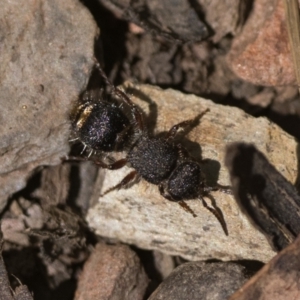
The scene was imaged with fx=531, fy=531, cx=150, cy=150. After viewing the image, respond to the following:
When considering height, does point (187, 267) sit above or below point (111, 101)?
below

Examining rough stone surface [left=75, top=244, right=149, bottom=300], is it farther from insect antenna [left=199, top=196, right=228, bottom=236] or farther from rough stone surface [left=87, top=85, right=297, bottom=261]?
insect antenna [left=199, top=196, right=228, bottom=236]

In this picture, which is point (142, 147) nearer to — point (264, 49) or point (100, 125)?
point (100, 125)

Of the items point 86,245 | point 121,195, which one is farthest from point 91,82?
point 86,245

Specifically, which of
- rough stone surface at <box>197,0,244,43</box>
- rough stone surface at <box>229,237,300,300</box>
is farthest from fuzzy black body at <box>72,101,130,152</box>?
rough stone surface at <box>229,237,300,300</box>

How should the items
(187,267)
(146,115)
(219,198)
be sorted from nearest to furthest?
(187,267), (219,198), (146,115)

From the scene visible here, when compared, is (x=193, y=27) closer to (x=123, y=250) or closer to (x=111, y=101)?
(x=111, y=101)

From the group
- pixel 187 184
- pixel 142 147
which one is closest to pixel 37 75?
pixel 142 147
